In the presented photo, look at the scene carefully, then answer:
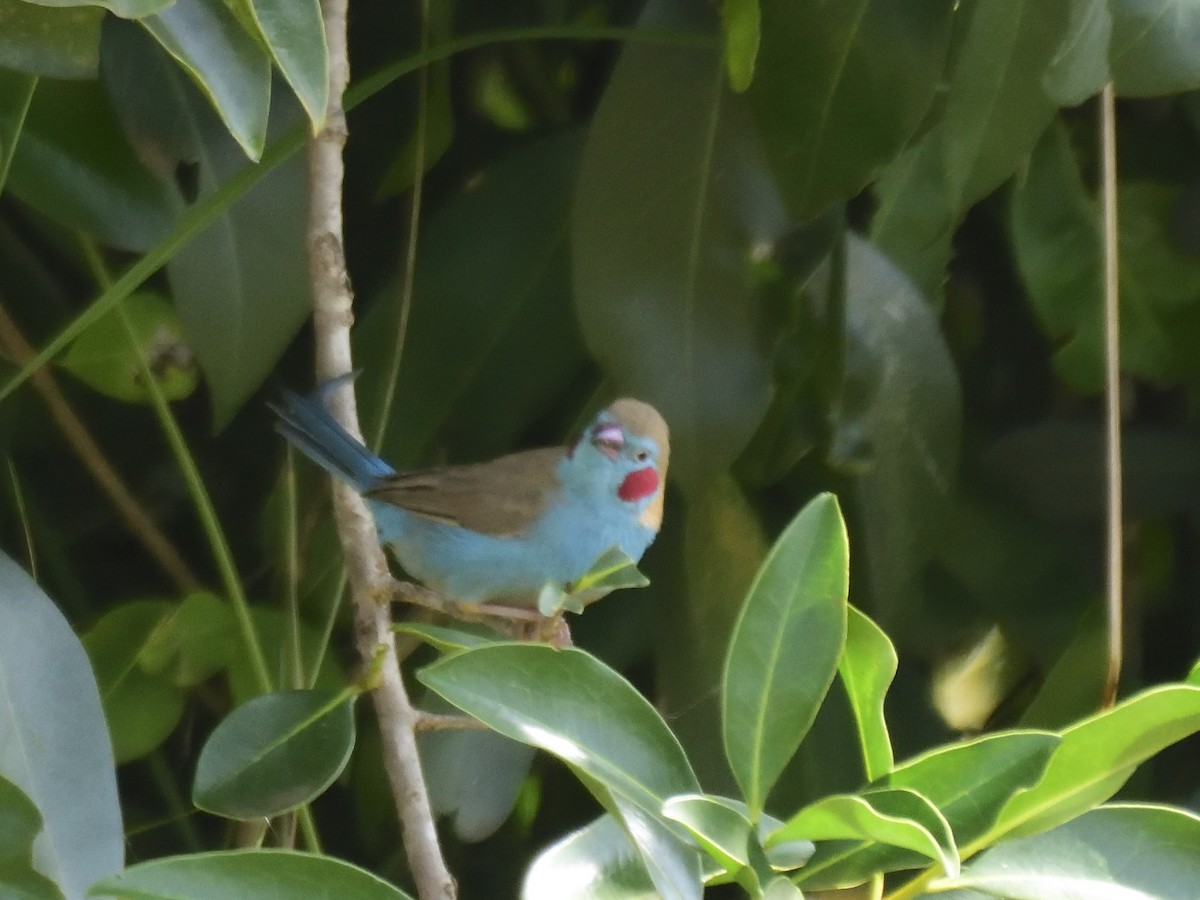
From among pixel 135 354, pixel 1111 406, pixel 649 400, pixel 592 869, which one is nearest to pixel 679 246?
pixel 649 400

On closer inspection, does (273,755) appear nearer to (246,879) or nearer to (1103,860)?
(246,879)

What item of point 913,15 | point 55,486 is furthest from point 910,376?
point 55,486

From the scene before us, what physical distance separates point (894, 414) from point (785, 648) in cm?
47

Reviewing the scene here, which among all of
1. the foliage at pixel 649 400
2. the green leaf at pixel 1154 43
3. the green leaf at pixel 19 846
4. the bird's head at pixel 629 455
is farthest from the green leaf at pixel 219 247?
the green leaf at pixel 1154 43

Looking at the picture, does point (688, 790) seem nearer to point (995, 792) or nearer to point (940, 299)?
point (995, 792)

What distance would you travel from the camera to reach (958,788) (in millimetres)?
699

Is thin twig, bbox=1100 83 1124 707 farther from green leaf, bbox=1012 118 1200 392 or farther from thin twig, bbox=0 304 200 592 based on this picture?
thin twig, bbox=0 304 200 592

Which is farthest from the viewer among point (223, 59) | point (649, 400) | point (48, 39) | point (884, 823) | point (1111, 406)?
point (649, 400)

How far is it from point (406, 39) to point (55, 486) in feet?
1.83

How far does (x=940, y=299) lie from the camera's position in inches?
48.2

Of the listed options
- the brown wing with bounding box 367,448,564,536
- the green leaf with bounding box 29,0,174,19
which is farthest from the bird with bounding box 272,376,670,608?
the green leaf with bounding box 29,0,174,19

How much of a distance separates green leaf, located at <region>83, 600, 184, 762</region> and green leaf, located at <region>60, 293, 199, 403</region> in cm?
19

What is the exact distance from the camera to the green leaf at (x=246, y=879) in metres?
0.62

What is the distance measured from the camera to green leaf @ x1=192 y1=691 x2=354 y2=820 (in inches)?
32.4
